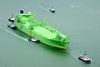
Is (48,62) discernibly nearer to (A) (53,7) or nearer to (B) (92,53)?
(B) (92,53)

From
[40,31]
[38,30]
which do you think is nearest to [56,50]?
[40,31]

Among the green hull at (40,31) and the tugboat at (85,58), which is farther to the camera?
Answer: the green hull at (40,31)

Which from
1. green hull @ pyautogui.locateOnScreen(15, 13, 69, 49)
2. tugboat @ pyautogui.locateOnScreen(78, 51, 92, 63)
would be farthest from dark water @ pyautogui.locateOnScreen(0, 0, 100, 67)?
green hull @ pyautogui.locateOnScreen(15, 13, 69, 49)

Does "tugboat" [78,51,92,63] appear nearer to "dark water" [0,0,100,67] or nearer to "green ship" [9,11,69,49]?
"dark water" [0,0,100,67]

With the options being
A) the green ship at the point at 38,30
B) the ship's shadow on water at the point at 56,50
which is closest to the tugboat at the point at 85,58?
the ship's shadow on water at the point at 56,50

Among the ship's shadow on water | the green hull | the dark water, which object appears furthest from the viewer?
the green hull

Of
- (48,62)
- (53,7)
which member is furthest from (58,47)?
(53,7)

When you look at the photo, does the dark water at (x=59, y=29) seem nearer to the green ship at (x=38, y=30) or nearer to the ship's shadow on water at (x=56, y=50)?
the ship's shadow on water at (x=56, y=50)

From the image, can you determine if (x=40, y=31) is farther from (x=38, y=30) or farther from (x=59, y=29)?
(x=59, y=29)
